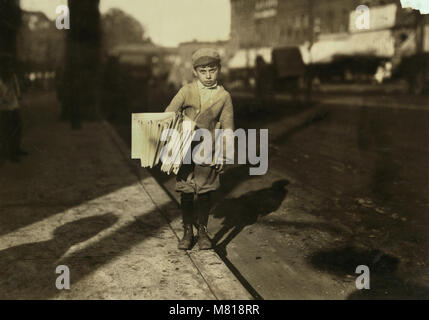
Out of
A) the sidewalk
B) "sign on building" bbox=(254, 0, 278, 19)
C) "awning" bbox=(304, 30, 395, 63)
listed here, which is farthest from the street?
"sign on building" bbox=(254, 0, 278, 19)

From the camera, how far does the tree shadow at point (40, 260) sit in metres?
3.33

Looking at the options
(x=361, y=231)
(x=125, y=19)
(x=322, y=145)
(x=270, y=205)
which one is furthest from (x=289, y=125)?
(x=125, y=19)

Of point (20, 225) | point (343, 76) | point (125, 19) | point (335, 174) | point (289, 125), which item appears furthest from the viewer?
point (125, 19)

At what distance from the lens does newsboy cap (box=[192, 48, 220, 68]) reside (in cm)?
378

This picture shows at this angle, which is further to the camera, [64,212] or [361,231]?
[64,212]

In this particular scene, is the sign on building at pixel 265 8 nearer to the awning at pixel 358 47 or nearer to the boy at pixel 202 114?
the awning at pixel 358 47

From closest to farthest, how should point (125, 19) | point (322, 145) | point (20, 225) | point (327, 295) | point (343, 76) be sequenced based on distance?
point (327, 295)
point (20, 225)
point (322, 145)
point (343, 76)
point (125, 19)

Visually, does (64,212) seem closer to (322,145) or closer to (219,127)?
(219,127)

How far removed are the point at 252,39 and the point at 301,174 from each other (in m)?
49.3

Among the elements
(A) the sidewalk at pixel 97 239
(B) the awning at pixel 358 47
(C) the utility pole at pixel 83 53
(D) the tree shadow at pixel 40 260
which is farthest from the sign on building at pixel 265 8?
(D) the tree shadow at pixel 40 260

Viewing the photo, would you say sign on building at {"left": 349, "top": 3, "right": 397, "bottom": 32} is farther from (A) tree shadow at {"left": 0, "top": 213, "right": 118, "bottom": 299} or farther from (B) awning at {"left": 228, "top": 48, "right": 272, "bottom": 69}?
(A) tree shadow at {"left": 0, "top": 213, "right": 118, "bottom": 299}

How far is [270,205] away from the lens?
6.04 m

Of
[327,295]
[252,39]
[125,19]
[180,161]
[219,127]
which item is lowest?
[327,295]

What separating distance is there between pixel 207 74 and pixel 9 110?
587cm
